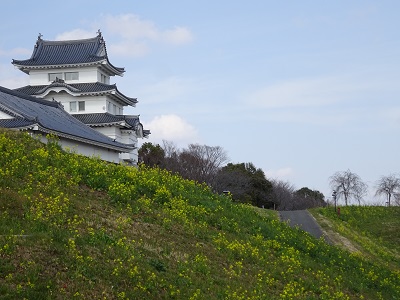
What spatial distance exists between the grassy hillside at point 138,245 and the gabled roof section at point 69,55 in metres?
32.2

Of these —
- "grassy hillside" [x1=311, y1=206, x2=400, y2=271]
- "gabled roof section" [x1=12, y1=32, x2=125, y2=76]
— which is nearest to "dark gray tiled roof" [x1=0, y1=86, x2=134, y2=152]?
"gabled roof section" [x1=12, y1=32, x2=125, y2=76]

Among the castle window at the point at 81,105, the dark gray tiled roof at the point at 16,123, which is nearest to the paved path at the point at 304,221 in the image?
the dark gray tiled roof at the point at 16,123

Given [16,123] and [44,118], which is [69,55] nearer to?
[44,118]

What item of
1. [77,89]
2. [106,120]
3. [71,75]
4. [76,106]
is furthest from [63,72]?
[106,120]

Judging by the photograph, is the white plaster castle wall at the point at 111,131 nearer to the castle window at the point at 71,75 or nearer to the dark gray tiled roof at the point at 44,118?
the castle window at the point at 71,75

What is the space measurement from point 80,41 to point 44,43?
396cm

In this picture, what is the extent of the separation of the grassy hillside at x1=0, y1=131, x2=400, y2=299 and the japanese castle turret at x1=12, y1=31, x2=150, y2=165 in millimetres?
28717

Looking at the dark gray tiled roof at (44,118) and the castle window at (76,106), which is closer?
the dark gray tiled roof at (44,118)

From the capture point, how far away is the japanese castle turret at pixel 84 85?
158 feet

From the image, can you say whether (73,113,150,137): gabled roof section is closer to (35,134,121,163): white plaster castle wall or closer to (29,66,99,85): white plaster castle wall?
(29,66,99,85): white plaster castle wall

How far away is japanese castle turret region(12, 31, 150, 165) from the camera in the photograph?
48219mm

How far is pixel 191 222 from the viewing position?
15508 millimetres

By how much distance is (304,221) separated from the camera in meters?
35.0

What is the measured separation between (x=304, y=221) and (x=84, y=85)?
26.7 m
